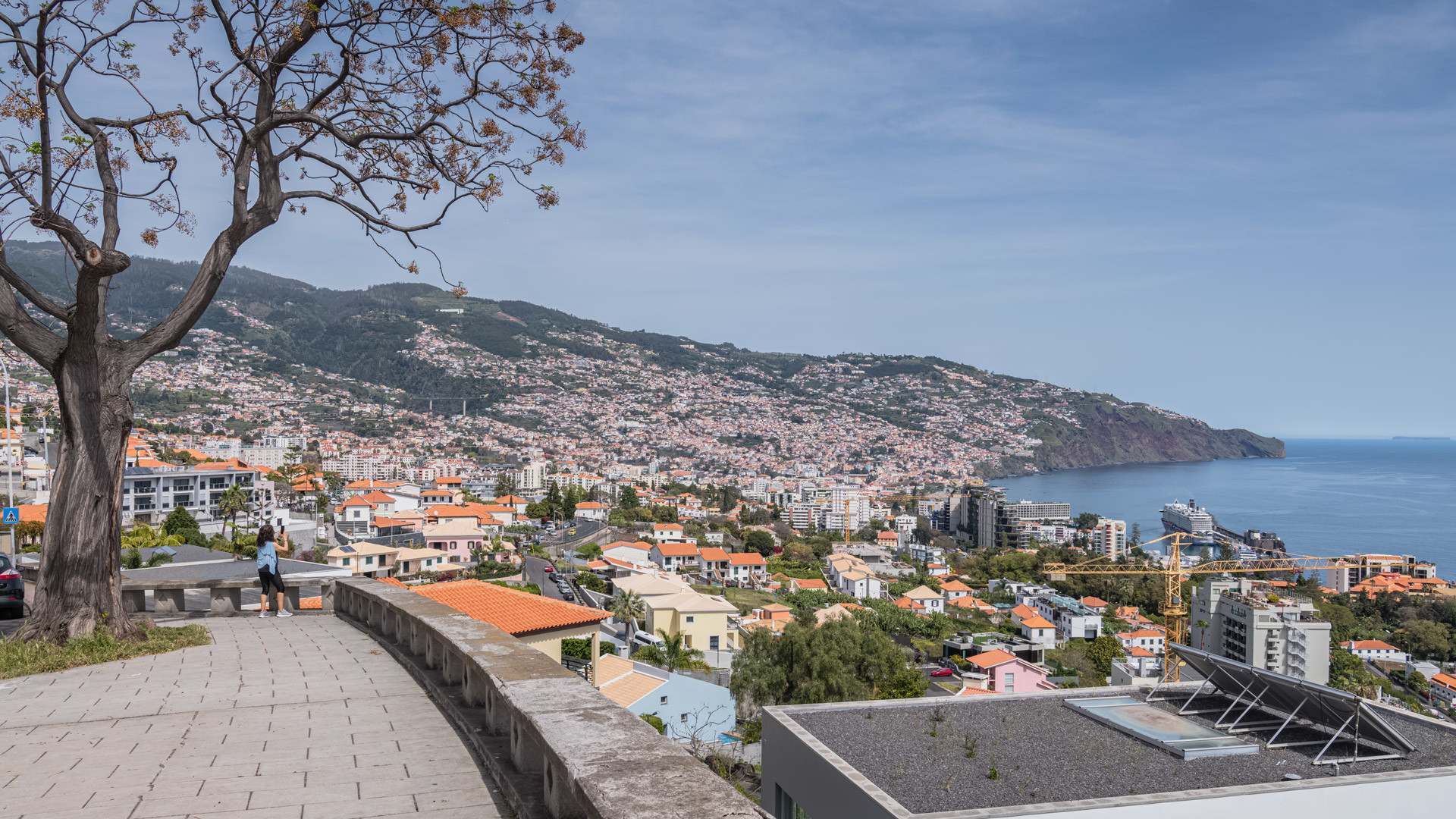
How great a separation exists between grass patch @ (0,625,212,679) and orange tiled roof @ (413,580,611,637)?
95.5 inches

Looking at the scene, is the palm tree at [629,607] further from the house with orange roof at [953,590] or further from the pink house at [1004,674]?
the house with orange roof at [953,590]

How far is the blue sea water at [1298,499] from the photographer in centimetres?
9188

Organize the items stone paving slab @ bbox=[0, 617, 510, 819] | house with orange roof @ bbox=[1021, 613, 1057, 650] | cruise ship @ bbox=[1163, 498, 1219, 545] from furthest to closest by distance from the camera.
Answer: cruise ship @ bbox=[1163, 498, 1219, 545] < house with orange roof @ bbox=[1021, 613, 1057, 650] < stone paving slab @ bbox=[0, 617, 510, 819]

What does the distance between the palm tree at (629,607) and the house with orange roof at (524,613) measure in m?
20.6

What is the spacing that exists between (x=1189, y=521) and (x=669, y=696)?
101 meters

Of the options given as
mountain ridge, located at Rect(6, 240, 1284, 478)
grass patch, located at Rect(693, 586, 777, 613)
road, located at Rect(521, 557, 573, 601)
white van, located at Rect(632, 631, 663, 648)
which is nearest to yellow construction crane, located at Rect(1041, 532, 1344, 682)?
grass patch, located at Rect(693, 586, 777, 613)

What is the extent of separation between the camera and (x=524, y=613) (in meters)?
8.34

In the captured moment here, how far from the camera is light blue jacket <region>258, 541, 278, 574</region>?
262 inches

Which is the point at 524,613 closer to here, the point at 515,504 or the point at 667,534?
the point at 667,534

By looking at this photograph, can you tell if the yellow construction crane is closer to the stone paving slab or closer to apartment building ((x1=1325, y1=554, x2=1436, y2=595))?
apartment building ((x1=1325, y1=554, x2=1436, y2=595))

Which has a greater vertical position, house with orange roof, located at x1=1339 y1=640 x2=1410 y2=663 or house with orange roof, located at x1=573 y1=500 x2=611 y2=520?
house with orange roof, located at x1=573 y1=500 x2=611 y2=520

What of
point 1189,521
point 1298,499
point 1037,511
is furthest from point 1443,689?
point 1298,499

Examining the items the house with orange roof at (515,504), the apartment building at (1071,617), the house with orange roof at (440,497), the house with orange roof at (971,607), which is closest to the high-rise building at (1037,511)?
the house with orange roof at (971,607)

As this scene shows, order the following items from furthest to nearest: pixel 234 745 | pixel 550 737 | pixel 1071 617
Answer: pixel 1071 617 < pixel 234 745 < pixel 550 737
